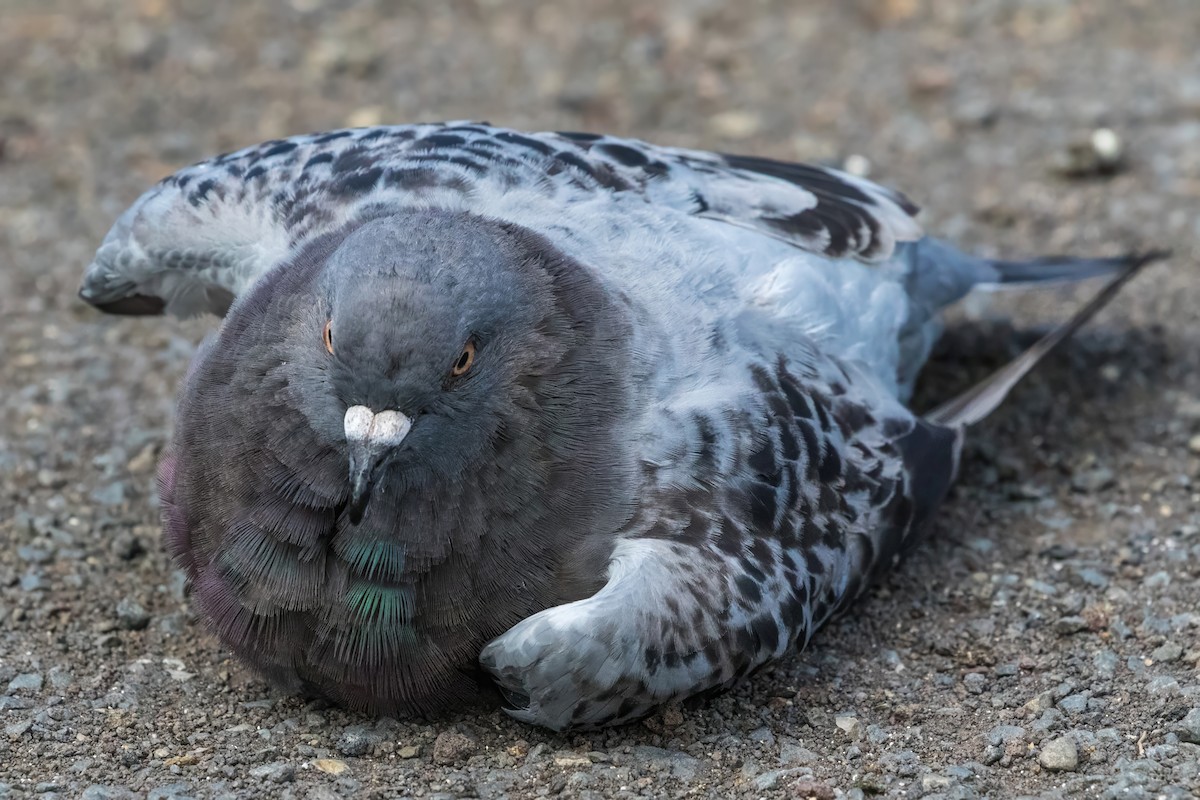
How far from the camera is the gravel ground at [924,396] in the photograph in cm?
459

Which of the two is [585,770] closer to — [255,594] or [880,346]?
[255,594]

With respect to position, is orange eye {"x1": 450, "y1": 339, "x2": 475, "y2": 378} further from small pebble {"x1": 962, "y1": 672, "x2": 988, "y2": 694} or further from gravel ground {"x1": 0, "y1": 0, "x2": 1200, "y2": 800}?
small pebble {"x1": 962, "y1": 672, "x2": 988, "y2": 694}

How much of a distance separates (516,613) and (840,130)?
517 cm

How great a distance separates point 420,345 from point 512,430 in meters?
0.44

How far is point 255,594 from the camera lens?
449 cm

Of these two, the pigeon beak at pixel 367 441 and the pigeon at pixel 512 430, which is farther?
the pigeon at pixel 512 430

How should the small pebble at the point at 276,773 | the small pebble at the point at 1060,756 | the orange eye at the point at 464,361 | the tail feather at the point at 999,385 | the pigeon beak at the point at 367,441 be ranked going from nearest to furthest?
the pigeon beak at the point at 367,441
the orange eye at the point at 464,361
the small pebble at the point at 276,773
the small pebble at the point at 1060,756
the tail feather at the point at 999,385

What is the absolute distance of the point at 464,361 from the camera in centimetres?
428

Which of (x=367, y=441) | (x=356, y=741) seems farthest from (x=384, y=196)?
→ (x=356, y=741)

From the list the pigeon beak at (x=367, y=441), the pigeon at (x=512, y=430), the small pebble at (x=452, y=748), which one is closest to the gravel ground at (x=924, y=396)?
the small pebble at (x=452, y=748)

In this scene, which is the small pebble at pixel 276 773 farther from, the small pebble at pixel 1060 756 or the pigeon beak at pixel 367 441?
the small pebble at pixel 1060 756

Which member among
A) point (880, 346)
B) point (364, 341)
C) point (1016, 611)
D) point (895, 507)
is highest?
point (364, 341)

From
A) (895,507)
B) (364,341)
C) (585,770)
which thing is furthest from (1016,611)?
(364,341)

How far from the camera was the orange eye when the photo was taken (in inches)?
167
